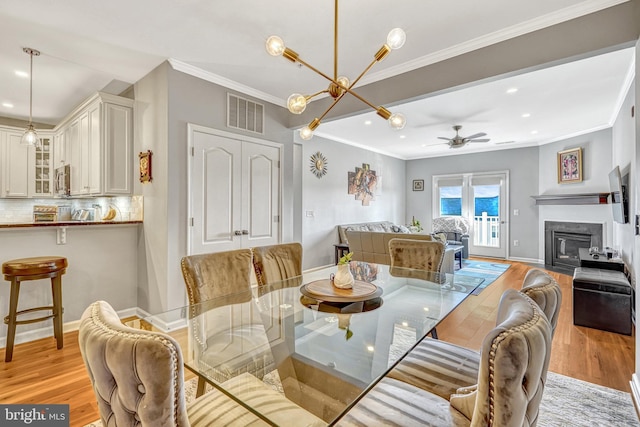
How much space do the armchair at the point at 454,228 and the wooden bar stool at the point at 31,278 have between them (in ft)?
23.3

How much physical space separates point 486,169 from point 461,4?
247 inches

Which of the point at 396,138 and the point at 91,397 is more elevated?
the point at 396,138

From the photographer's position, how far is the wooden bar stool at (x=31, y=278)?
2424 mm

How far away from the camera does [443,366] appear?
4.81ft

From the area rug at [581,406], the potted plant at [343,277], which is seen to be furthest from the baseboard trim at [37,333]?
the potted plant at [343,277]

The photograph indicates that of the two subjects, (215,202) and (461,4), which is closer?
(461,4)

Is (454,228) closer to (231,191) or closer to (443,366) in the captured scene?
(231,191)

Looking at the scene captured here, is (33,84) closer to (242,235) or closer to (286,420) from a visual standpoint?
(242,235)

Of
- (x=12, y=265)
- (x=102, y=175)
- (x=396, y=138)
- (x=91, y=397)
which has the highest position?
(x=396, y=138)

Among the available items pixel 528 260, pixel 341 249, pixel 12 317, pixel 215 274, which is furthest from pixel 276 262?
pixel 528 260

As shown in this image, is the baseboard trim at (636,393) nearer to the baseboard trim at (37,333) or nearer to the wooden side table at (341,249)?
the baseboard trim at (37,333)

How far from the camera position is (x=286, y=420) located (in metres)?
0.97

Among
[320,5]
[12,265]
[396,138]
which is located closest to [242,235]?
[12,265]

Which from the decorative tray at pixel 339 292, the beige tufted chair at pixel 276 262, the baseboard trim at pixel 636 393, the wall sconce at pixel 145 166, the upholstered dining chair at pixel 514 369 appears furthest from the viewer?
the wall sconce at pixel 145 166
